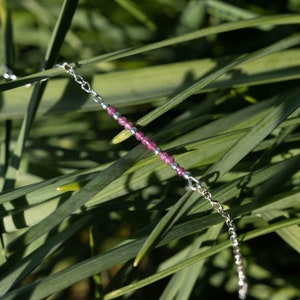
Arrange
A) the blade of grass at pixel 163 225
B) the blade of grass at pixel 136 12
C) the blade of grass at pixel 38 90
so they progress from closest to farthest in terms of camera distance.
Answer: the blade of grass at pixel 163 225 < the blade of grass at pixel 38 90 < the blade of grass at pixel 136 12

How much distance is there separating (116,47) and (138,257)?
0.48 metres

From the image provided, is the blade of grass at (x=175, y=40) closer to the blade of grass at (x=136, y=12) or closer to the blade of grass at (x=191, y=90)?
the blade of grass at (x=191, y=90)

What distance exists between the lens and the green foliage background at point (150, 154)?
1.73 ft

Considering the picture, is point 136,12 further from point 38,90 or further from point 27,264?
point 27,264

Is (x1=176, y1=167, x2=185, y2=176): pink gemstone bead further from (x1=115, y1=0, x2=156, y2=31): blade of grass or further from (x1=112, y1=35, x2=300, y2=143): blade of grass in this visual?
(x1=115, y1=0, x2=156, y2=31): blade of grass

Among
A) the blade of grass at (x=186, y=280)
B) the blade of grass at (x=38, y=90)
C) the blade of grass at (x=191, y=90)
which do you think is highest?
the blade of grass at (x=38, y=90)

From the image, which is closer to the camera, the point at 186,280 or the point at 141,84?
the point at 186,280

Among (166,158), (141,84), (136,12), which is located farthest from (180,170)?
(136,12)

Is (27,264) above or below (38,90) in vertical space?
below

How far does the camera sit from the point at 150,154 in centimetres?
57

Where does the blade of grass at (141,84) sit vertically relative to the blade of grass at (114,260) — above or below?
above

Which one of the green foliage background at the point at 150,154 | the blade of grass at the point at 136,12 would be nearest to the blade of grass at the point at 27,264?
the green foliage background at the point at 150,154

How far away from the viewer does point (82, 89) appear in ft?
2.22

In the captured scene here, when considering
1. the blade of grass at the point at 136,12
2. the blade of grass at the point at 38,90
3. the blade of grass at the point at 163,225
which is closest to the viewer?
the blade of grass at the point at 163,225
